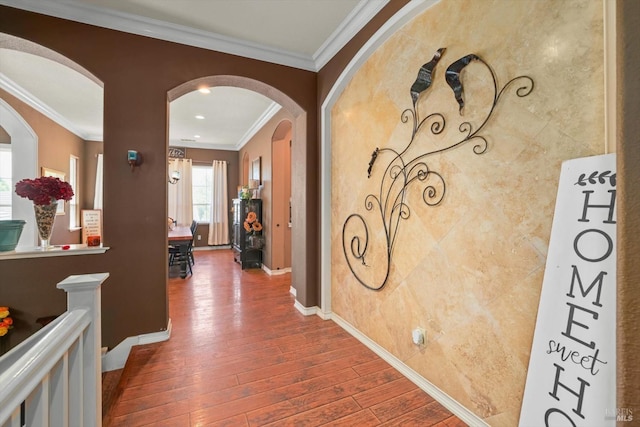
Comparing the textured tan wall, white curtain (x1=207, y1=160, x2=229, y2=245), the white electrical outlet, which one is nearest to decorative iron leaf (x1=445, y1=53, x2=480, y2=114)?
the textured tan wall

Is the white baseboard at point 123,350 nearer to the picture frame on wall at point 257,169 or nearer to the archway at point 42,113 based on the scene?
the archway at point 42,113

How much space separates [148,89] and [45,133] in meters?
4.20

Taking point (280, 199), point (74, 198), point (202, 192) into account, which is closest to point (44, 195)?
point (280, 199)

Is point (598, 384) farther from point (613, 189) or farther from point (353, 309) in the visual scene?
point (353, 309)

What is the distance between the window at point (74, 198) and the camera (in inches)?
243

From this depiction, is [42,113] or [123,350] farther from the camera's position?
[42,113]

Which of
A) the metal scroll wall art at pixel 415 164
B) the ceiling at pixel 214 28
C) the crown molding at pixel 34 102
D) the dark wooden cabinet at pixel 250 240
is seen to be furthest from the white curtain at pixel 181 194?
A: the metal scroll wall art at pixel 415 164

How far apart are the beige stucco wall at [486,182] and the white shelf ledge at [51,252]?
2.54 metres

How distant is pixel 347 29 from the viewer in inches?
104

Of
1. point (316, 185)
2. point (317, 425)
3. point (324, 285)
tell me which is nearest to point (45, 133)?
point (316, 185)

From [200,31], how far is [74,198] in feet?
19.6

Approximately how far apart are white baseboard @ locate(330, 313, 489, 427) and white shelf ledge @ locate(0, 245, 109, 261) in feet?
8.18

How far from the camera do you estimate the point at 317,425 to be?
64.1 inches

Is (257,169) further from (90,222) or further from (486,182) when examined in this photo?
(486,182)
